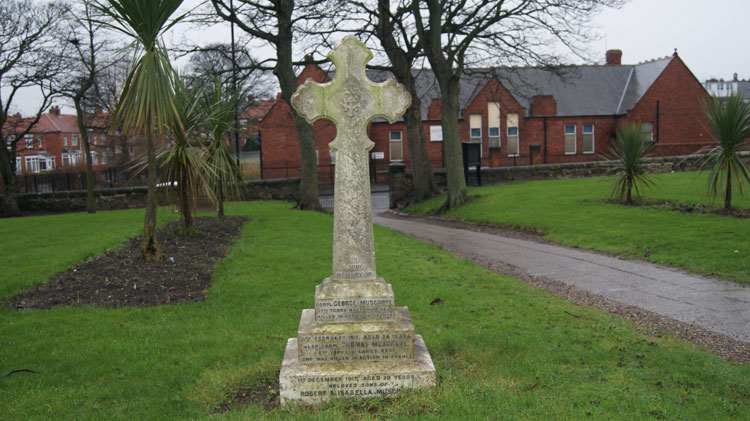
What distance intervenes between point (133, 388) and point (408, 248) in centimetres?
820

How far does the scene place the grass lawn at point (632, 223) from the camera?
1039 cm

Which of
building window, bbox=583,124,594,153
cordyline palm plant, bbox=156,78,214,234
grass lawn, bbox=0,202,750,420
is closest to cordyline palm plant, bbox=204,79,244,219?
cordyline palm plant, bbox=156,78,214,234

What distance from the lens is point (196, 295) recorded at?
794 cm

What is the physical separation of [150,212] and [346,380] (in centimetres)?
626

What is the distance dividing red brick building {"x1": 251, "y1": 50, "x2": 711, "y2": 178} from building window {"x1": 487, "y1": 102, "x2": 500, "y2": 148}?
69 mm

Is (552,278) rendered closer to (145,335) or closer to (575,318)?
(575,318)

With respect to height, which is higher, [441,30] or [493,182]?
[441,30]

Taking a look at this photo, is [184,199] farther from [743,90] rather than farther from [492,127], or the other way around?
[492,127]

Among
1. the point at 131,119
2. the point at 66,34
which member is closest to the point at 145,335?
the point at 131,119

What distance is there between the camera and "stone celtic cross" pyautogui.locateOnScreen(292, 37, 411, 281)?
16.0ft

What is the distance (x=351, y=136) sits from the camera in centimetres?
489

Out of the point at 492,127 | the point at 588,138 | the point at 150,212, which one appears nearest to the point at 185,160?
the point at 150,212

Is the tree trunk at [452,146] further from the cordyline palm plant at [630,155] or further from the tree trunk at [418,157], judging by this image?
the cordyline palm plant at [630,155]

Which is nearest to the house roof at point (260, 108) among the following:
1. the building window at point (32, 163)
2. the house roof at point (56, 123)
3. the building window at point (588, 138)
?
the building window at point (588, 138)
